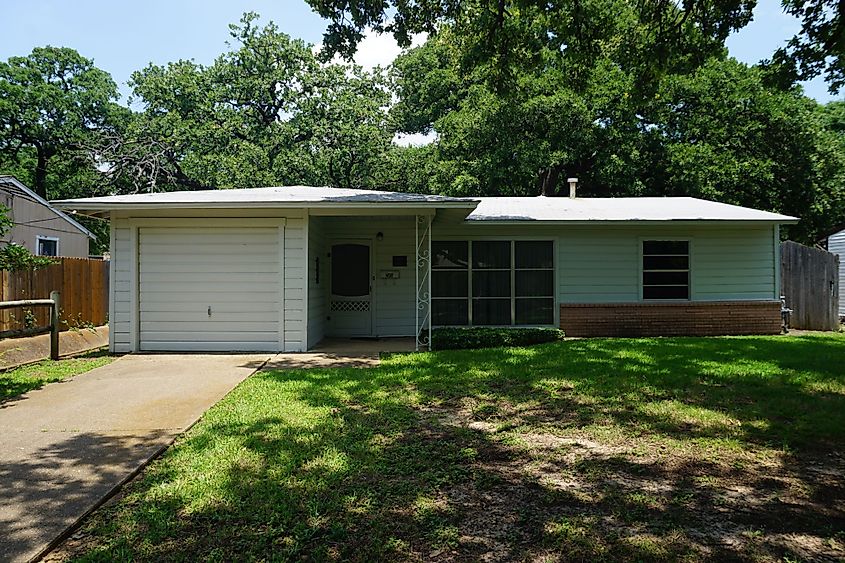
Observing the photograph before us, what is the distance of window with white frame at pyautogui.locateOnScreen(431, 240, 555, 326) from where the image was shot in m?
12.2

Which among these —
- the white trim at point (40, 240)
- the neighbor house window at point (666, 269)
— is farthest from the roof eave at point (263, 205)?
the white trim at point (40, 240)

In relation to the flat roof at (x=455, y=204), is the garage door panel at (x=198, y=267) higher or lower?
lower

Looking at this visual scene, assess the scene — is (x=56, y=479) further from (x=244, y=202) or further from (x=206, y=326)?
(x=206, y=326)

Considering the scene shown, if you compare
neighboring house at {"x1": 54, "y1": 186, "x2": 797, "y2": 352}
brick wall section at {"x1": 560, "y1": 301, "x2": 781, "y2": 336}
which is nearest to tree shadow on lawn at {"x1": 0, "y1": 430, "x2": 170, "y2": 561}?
neighboring house at {"x1": 54, "y1": 186, "x2": 797, "y2": 352}

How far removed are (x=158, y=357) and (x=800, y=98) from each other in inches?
970

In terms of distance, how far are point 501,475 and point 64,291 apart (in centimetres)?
1090

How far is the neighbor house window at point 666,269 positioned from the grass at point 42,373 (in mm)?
11229

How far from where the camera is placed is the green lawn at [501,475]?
289 centimetres

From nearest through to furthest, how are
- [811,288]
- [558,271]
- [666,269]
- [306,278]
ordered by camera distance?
[306,278] → [558,271] → [666,269] → [811,288]

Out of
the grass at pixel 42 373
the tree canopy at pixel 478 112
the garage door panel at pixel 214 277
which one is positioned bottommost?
the grass at pixel 42 373

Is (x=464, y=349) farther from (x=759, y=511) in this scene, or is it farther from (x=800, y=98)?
(x=800, y=98)

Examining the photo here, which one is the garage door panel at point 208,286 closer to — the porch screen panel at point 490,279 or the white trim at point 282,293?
the white trim at point 282,293

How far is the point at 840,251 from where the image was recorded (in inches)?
720

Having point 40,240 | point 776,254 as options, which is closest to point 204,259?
point 40,240
